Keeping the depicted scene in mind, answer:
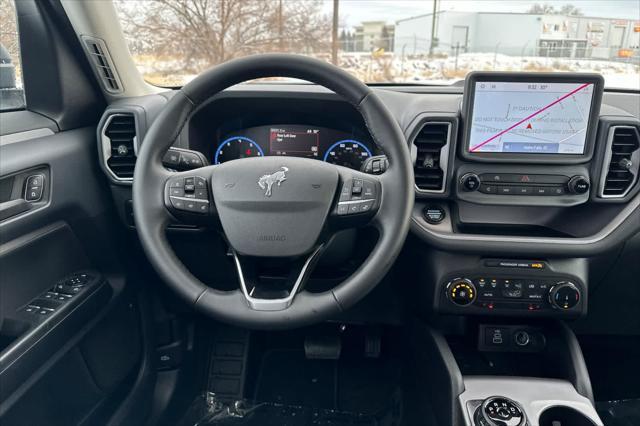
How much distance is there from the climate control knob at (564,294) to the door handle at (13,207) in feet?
5.04

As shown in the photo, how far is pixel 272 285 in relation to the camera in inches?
50.6

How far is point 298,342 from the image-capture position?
2244 mm

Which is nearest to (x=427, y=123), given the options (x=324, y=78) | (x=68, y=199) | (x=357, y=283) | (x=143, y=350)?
(x=324, y=78)

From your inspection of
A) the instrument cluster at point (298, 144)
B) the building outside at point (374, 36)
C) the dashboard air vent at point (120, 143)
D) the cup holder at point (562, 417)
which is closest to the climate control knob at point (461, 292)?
the cup holder at point (562, 417)

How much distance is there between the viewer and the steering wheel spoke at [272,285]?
114cm

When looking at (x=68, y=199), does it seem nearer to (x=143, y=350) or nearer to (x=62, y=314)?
(x=62, y=314)

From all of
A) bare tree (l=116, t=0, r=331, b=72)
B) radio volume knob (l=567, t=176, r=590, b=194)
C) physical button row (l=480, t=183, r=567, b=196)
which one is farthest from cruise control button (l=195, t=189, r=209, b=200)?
radio volume knob (l=567, t=176, r=590, b=194)

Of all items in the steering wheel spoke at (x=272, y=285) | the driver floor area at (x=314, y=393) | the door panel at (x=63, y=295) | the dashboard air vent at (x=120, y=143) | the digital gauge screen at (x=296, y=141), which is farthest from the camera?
the driver floor area at (x=314, y=393)

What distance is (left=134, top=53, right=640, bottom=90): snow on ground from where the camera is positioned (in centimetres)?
166

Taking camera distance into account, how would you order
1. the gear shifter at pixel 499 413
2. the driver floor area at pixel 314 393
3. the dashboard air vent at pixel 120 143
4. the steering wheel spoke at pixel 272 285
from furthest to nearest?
the driver floor area at pixel 314 393, the dashboard air vent at pixel 120 143, the gear shifter at pixel 499 413, the steering wheel spoke at pixel 272 285

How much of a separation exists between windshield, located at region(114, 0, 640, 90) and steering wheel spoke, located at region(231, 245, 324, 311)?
0.77 meters

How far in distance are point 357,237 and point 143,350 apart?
927 millimetres

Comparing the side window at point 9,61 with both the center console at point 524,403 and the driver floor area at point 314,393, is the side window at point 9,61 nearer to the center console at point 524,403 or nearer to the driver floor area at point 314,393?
the driver floor area at point 314,393

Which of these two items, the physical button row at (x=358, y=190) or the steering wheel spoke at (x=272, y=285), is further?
the physical button row at (x=358, y=190)
